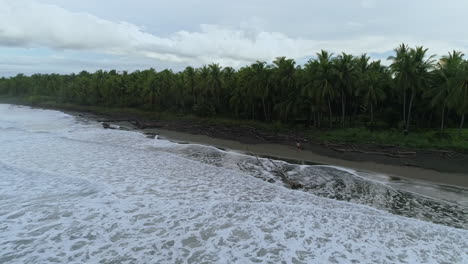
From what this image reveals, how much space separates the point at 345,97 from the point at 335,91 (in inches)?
213

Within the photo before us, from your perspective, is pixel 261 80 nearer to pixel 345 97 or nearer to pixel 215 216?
pixel 345 97

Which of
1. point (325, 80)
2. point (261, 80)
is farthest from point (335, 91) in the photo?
point (261, 80)

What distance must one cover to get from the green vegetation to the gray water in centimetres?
1449

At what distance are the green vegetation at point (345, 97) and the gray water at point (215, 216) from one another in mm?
14492

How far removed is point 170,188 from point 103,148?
12.1 m

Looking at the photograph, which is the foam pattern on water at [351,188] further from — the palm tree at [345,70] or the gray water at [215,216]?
the palm tree at [345,70]

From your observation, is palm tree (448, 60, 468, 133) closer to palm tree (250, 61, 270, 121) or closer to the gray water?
the gray water

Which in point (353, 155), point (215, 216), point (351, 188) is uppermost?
point (353, 155)

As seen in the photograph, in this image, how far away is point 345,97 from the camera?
115 feet

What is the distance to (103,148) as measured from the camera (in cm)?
2211

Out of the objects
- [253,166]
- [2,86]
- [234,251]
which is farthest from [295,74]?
[2,86]

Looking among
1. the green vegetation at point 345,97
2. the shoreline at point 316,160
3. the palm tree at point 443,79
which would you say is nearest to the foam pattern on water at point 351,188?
the shoreline at point 316,160

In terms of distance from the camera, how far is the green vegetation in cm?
2633

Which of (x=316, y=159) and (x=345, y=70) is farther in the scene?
(x=345, y=70)
